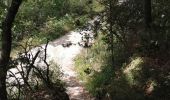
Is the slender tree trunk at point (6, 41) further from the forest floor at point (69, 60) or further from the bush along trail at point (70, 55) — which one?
the forest floor at point (69, 60)

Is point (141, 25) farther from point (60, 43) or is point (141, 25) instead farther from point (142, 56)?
point (60, 43)

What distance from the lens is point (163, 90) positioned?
10.6 metres

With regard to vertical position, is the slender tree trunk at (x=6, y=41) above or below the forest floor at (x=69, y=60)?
above

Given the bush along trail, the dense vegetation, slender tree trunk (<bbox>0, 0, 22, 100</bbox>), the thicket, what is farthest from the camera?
the bush along trail

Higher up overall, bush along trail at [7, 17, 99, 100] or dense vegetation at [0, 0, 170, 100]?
dense vegetation at [0, 0, 170, 100]

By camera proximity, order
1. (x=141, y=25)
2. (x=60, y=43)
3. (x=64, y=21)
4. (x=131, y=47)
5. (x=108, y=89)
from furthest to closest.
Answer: (x=64, y=21), (x=60, y=43), (x=141, y=25), (x=131, y=47), (x=108, y=89)

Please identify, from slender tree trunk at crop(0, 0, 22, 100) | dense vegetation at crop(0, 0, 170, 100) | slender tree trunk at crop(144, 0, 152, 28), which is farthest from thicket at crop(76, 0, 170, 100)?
slender tree trunk at crop(0, 0, 22, 100)

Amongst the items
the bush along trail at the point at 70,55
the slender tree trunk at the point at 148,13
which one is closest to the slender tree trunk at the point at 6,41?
the bush along trail at the point at 70,55

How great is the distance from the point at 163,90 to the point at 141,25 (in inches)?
216

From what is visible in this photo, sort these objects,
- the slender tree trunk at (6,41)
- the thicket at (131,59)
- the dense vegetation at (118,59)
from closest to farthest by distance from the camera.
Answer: the slender tree trunk at (6,41) < the dense vegetation at (118,59) < the thicket at (131,59)

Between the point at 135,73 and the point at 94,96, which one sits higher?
the point at 135,73

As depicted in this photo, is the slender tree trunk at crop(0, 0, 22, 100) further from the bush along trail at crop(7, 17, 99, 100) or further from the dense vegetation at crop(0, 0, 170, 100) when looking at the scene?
the bush along trail at crop(7, 17, 99, 100)

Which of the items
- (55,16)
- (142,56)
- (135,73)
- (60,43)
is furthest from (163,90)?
(55,16)

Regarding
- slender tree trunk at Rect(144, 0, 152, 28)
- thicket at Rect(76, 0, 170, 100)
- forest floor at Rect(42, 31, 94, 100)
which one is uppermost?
slender tree trunk at Rect(144, 0, 152, 28)
